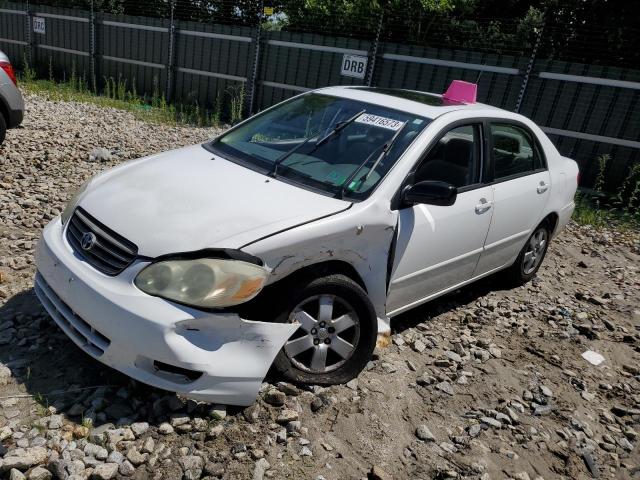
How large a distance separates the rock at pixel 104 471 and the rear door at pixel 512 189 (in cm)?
288

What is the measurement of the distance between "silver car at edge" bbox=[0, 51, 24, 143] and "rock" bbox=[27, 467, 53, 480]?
5699 millimetres

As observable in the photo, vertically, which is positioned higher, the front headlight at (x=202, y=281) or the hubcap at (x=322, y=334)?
the front headlight at (x=202, y=281)

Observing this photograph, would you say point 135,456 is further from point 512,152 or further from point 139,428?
point 512,152

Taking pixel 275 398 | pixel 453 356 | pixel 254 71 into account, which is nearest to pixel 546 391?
pixel 453 356

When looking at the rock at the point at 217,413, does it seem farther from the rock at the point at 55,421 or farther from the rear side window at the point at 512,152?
the rear side window at the point at 512,152

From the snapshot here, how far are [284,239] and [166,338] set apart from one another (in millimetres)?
725

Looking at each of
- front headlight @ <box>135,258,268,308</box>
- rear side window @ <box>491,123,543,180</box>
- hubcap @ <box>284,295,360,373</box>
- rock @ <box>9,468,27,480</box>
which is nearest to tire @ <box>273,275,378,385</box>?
hubcap @ <box>284,295,360,373</box>

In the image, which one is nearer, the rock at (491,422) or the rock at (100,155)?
the rock at (491,422)

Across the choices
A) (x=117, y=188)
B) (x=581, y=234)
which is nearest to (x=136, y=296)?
(x=117, y=188)

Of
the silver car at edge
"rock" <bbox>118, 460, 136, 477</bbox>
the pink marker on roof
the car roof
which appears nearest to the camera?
"rock" <bbox>118, 460, 136, 477</bbox>

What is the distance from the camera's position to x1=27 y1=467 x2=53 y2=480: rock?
226 cm

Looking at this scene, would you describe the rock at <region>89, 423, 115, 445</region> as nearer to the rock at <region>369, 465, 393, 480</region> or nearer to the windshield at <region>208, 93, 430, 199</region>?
the rock at <region>369, 465, 393, 480</region>

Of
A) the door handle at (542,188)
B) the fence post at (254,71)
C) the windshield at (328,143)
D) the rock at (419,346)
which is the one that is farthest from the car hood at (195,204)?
the fence post at (254,71)

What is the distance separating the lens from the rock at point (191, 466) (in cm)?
238
